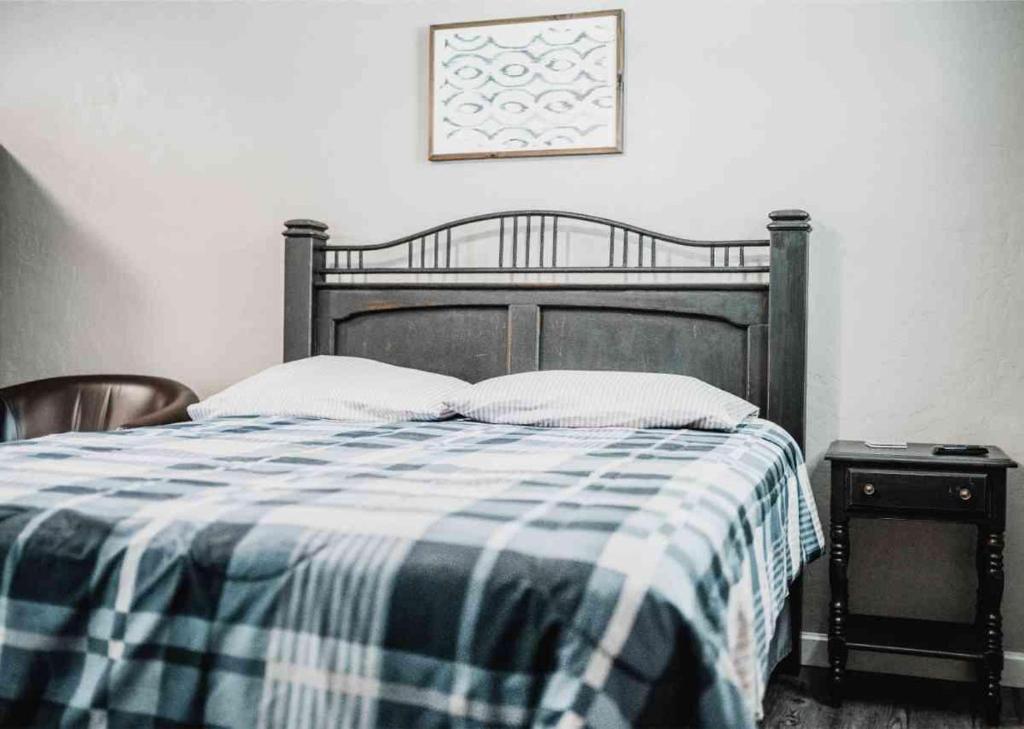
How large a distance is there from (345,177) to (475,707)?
2.56 meters

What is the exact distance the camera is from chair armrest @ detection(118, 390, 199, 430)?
2770mm

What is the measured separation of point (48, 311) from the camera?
145 inches

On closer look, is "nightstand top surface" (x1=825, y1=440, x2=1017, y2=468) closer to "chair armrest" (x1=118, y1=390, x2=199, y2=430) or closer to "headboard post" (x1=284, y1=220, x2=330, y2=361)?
"headboard post" (x1=284, y1=220, x2=330, y2=361)

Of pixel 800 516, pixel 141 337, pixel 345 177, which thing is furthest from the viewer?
pixel 141 337

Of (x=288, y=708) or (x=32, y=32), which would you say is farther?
(x=32, y=32)

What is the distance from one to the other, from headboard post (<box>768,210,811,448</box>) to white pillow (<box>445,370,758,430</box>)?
5.3 inches

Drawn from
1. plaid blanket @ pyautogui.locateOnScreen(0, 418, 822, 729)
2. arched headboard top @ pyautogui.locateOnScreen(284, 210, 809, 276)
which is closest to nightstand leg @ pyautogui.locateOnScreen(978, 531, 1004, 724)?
arched headboard top @ pyautogui.locateOnScreen(284, 210, 809, 276)

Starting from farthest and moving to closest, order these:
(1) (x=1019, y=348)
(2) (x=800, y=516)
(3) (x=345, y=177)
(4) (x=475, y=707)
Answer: (3) (x=345, y=177) → (1) (x=1019, y=348) → (2) (x=800, y=516) → (4) (x=475, y=707)

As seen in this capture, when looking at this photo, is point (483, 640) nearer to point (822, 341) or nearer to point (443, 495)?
point (443, 495)

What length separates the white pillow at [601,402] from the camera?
2.41 metres

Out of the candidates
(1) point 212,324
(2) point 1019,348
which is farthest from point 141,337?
(2) point 1019,348

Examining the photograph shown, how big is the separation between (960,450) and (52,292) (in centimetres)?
329

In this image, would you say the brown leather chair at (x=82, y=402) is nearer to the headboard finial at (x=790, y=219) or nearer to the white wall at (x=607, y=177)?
the white wall at (x=607, y=177)

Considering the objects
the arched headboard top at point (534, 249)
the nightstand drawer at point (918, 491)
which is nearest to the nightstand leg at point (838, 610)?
the nightstand drawer at point (918, 491)
